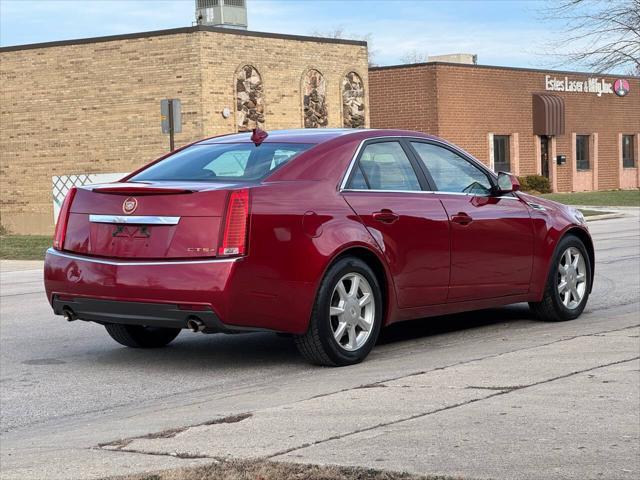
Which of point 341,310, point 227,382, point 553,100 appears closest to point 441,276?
point 341,310

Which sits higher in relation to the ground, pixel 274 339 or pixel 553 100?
pixel 553 100

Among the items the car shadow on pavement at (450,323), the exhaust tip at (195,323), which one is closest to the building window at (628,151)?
the car shadow on pavement at (450,323)

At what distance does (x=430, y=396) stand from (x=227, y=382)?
5.53ft

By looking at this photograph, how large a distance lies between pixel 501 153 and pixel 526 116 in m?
2.18

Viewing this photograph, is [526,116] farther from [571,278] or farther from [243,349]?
[243,349]

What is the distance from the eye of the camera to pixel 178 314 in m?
7.70

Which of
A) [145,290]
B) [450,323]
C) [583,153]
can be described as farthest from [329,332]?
[583,153]

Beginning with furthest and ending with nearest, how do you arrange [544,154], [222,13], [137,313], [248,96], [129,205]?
[544,154] < [222,13] < [248,96] < [129,205] < [137,313]

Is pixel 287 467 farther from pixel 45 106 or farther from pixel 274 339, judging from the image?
pixel 45 106

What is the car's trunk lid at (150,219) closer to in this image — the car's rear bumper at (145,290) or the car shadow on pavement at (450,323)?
the car's rear bumper at (145,290)

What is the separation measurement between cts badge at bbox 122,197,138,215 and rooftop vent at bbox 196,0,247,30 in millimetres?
27933

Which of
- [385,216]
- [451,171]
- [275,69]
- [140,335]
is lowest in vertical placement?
[140,335]

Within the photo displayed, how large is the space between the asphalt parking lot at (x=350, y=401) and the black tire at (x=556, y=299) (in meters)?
0.14

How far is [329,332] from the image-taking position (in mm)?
8000
